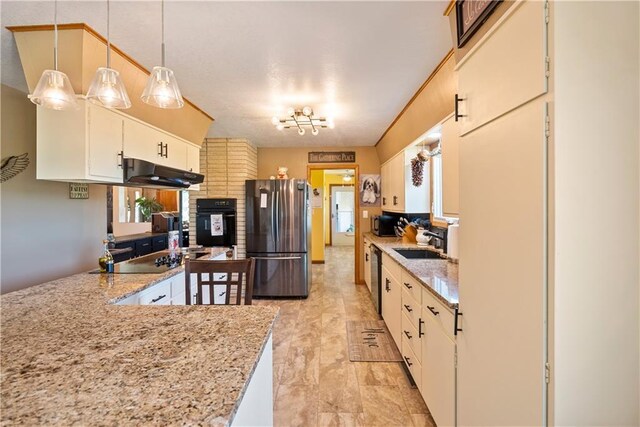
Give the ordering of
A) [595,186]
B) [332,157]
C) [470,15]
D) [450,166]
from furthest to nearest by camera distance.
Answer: [332,157] < [450,166] < [470,15] < [595,186]

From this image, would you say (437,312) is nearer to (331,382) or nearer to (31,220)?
(331,382)

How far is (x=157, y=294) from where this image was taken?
2.18m

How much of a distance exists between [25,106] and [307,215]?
3198mm

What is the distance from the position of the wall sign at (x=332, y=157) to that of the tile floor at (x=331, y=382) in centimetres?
261

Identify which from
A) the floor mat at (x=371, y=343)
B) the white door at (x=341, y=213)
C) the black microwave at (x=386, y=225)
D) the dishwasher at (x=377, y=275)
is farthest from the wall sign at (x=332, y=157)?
the white door at (x=341, y=213)

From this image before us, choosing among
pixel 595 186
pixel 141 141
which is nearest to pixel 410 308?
pixel 595 186

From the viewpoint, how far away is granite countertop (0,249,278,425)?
0.71 meters

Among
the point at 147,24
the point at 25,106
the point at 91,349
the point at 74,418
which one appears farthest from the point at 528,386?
the point at 25,106

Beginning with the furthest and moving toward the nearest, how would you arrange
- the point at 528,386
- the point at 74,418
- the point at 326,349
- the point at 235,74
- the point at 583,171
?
1. the point at 326,349
2. the point at 235,74
3. the point at 528,386
4. the point at 583,171
5. the point at 74,418

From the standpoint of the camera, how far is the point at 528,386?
3.13 ft

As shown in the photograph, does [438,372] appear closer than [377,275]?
Yes

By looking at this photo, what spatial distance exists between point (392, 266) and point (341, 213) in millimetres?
7408

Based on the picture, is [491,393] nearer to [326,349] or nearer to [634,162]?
[634,162]

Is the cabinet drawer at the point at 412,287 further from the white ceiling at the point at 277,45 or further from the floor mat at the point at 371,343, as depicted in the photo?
the white ceiling at the point at 277,45
